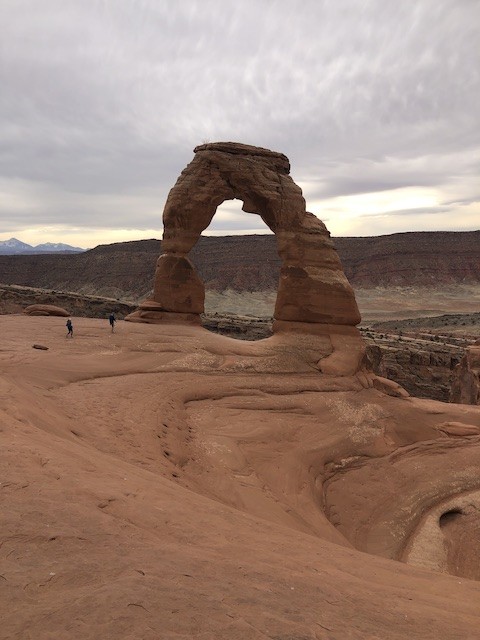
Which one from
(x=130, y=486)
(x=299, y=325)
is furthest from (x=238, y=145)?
(x=130, y=486)

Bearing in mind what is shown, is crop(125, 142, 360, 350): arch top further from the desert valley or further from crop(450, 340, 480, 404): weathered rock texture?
crop(450, 340, 480, 404): weathered rock texture

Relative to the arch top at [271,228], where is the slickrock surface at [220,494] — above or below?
below

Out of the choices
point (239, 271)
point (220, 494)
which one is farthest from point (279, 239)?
point (239, 271)

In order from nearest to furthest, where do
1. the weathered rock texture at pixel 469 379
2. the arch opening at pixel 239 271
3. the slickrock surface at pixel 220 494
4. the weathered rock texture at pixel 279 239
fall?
1. the slickrock surface at pixel 220 494
2. the weathered rock texture at pixel 279 239
3. the weathered rock texture at pixel 469 379
4. the arch opening at pixel 239 271

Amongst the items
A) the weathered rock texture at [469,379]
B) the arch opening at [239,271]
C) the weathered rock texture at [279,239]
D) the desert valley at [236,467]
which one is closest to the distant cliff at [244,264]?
the arch opening at [239,271]

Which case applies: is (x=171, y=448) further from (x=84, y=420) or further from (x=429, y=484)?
(x=429, y=484)

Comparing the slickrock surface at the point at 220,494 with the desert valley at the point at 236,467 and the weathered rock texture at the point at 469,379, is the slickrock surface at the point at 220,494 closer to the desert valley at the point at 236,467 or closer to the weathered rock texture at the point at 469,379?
the desert valley at the point at 236,467

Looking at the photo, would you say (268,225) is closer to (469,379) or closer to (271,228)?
(271,228)
